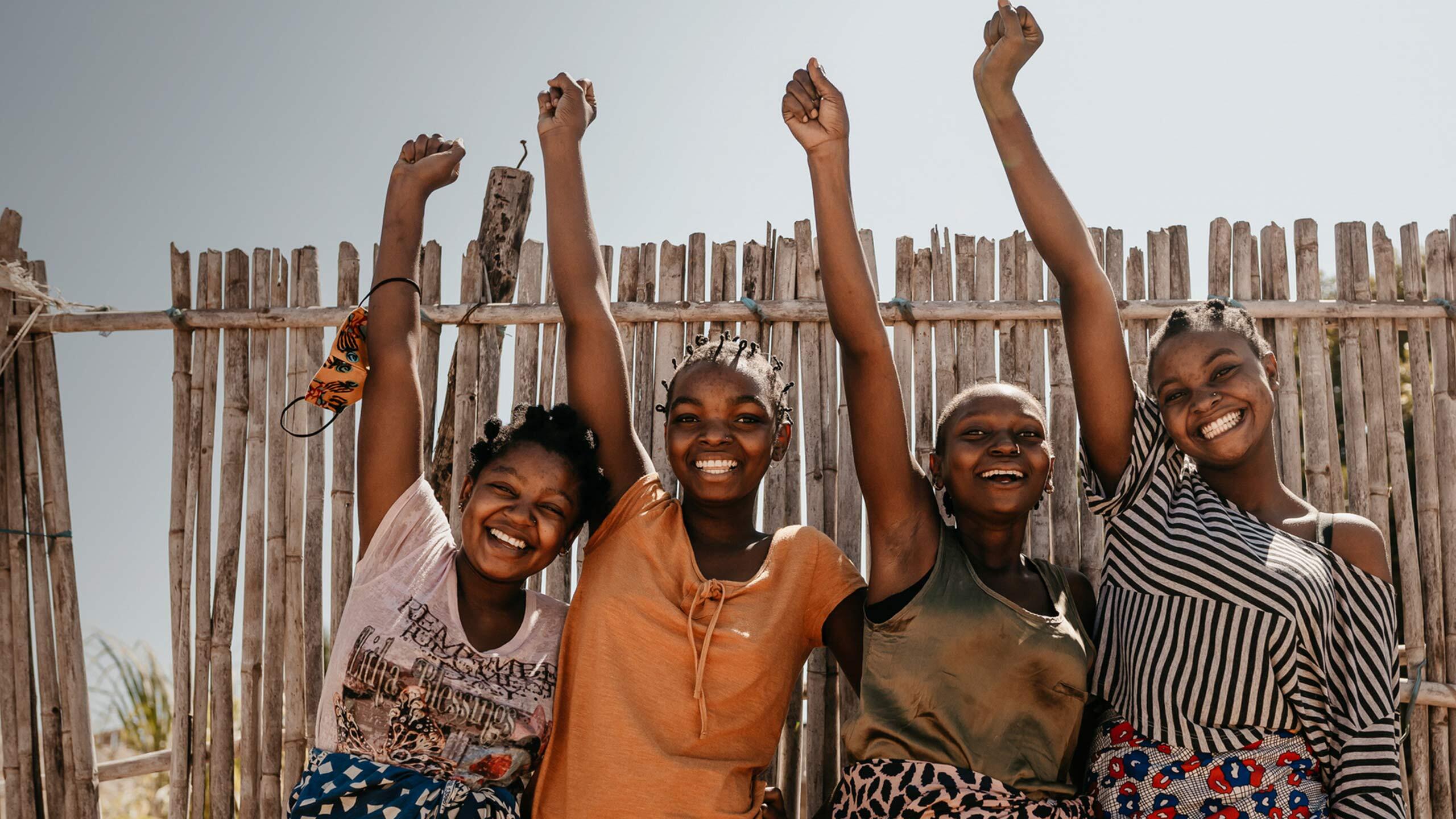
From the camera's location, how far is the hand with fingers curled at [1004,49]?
10.2 ft

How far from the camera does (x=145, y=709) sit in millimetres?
6426

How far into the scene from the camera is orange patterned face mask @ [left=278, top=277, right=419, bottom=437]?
3131 millimetres

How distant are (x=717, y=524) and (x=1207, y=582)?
1331mm

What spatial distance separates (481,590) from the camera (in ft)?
9.61

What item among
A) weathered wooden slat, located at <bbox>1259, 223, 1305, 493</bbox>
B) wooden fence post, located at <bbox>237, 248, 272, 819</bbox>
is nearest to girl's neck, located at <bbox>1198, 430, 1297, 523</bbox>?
weathered wooden slat, located at <bbox>1259, 223, 1305, 493</bbox>

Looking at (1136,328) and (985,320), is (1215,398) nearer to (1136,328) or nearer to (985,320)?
(1136,328)

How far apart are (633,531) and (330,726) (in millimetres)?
931

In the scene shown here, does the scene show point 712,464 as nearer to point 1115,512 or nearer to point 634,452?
point 634,452

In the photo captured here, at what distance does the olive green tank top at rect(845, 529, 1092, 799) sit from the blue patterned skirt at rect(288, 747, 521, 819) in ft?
3.27

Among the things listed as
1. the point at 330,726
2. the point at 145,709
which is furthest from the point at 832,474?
the point at 145,709

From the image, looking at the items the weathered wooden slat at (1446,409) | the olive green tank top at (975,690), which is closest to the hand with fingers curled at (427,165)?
the olive green tank top at (975,690)

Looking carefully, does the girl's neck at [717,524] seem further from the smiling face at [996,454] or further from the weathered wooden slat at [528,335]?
the weathered wooden slat at [528,335]

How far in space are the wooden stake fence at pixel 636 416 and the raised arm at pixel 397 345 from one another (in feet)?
2.22

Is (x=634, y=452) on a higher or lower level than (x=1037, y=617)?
higher
